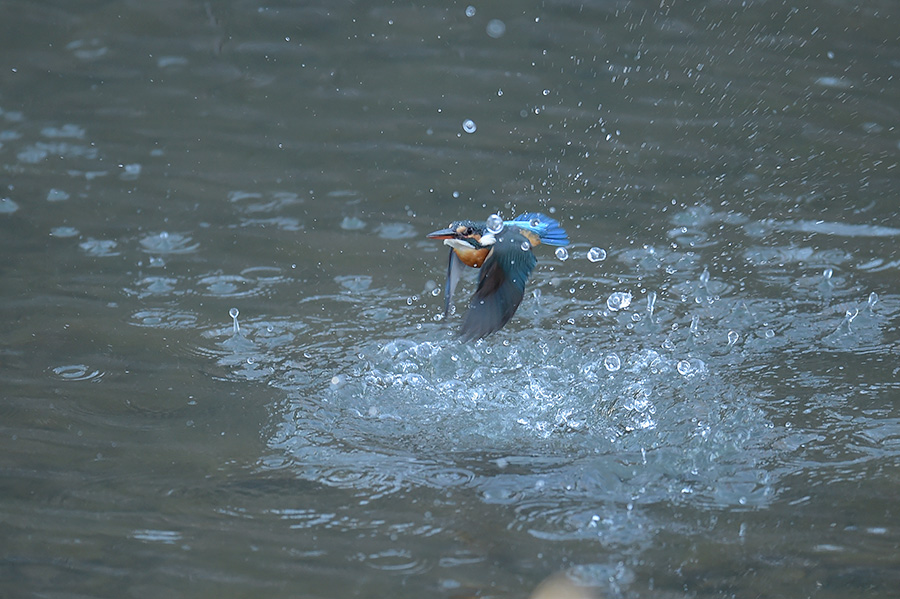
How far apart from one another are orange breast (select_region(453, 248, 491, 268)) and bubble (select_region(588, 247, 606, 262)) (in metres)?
1.13

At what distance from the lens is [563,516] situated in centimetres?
316

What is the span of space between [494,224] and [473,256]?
17 cm

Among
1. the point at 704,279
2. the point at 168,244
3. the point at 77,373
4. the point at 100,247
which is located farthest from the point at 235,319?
the point at 704,279

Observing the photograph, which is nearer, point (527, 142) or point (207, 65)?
point (527, 142)

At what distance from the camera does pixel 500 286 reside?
3.47 metres

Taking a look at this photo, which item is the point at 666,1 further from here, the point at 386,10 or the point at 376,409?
the point at 376,409

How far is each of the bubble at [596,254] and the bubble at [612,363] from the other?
2.41ft

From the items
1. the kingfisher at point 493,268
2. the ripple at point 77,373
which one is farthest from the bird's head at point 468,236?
the ripple at point 77,373

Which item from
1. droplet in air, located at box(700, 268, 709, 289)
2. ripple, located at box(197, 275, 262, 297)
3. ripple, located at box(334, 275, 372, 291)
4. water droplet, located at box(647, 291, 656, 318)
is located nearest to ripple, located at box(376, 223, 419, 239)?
ripple, located at box(334, 275, 372, 291)

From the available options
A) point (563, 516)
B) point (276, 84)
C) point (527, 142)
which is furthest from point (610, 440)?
point (276, 84)

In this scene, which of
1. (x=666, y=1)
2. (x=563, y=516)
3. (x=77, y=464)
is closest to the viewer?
(x=563, y=516)

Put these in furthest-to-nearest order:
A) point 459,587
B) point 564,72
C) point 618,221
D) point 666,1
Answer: point 666,1 < point 564,72 < point 618,221 < point 459,587

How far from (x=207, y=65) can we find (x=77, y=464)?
11.8 feet

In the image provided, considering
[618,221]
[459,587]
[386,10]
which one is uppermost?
[386,10]
